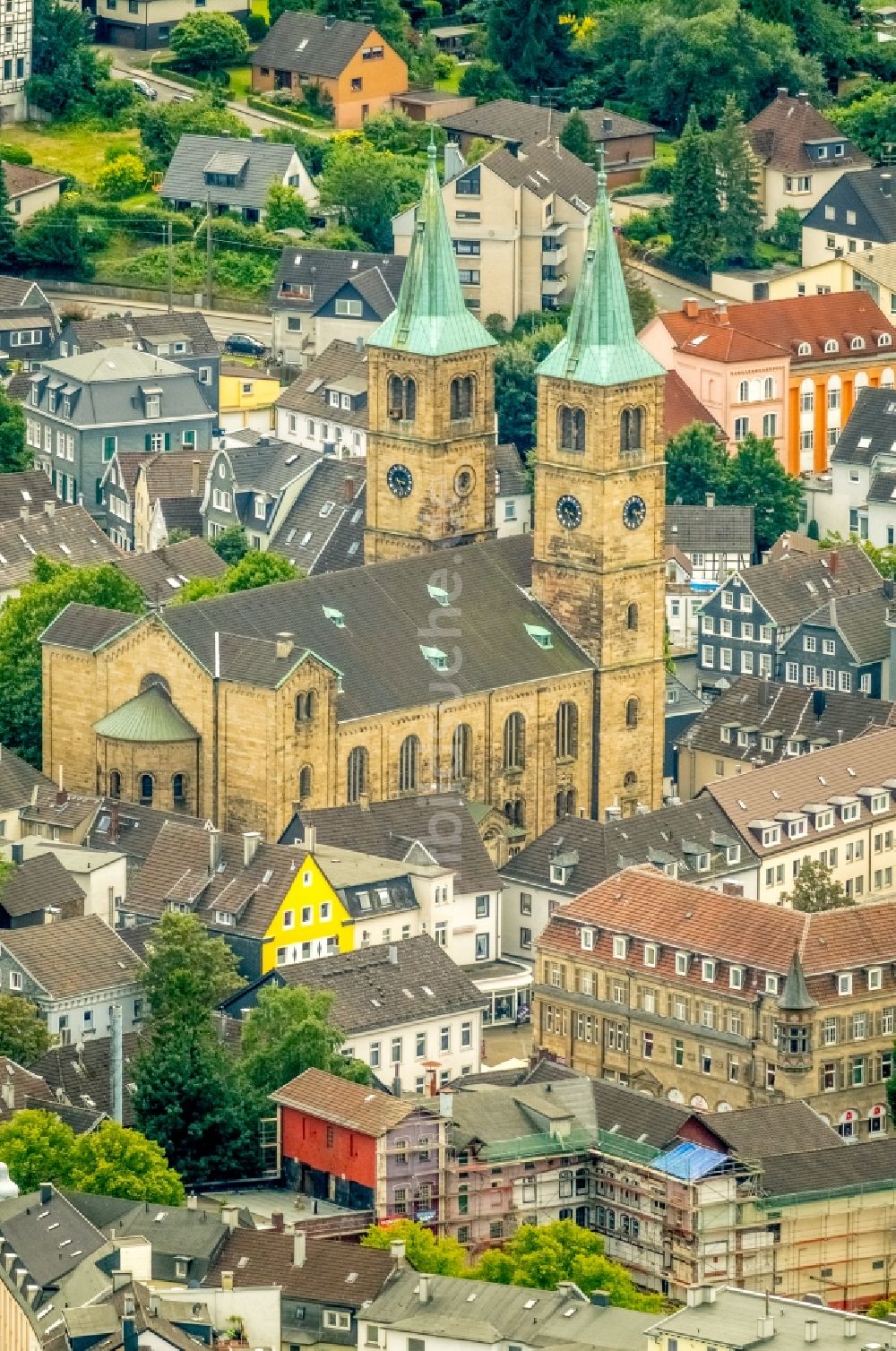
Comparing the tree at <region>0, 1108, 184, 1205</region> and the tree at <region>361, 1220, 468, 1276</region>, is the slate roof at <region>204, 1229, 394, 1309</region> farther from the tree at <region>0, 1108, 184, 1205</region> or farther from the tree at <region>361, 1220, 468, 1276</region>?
the tree at <region>0, 1108, 184, 1205</region>

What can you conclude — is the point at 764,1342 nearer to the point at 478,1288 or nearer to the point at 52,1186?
the point at 478,1288

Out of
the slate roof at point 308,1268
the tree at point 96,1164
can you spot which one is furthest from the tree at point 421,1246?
the tree at point 96,1164

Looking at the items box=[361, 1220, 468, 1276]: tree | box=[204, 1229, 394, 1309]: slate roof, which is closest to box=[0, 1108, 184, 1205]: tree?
box=[204, 1229, 394, 1309]: slate roof

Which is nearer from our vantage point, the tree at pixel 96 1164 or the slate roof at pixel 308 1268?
the slate roof at pixel 308 1268

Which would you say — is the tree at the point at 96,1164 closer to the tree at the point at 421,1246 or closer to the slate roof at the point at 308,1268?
the slate roof at the point at 308,1268

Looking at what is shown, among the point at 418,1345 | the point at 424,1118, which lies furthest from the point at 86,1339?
the point at 424,1118

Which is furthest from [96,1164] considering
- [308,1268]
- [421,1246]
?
[421,1246]

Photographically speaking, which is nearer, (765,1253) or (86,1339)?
(86,1339)
